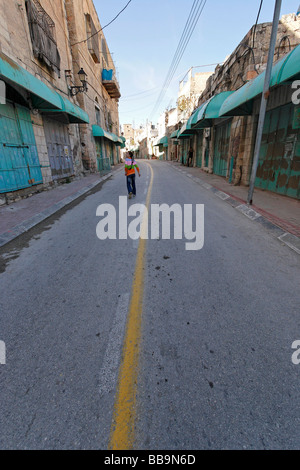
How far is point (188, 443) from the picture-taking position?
142 cm

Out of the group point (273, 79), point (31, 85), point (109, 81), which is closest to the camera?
point (273, 79)

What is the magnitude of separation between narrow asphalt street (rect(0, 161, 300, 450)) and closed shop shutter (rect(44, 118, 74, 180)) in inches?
373

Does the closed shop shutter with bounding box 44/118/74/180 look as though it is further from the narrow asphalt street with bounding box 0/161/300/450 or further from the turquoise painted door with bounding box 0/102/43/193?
the narrow asphalt street with bounding box 0/161/300/450

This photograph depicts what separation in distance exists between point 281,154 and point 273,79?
3531mm

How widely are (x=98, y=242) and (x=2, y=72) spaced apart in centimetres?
554

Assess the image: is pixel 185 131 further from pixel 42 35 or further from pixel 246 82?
pixel 42 35

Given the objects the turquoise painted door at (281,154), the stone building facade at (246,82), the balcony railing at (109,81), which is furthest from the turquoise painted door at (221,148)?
the balcony railing at (109,81)

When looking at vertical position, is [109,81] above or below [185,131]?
above

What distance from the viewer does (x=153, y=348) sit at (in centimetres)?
212

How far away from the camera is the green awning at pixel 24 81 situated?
6.04 metres

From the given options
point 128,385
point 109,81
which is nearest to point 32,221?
point 128,385

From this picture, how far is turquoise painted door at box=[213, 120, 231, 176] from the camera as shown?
14133 mm

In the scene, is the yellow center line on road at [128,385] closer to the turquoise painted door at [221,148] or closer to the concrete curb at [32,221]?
the concrete curb at [32,221]
